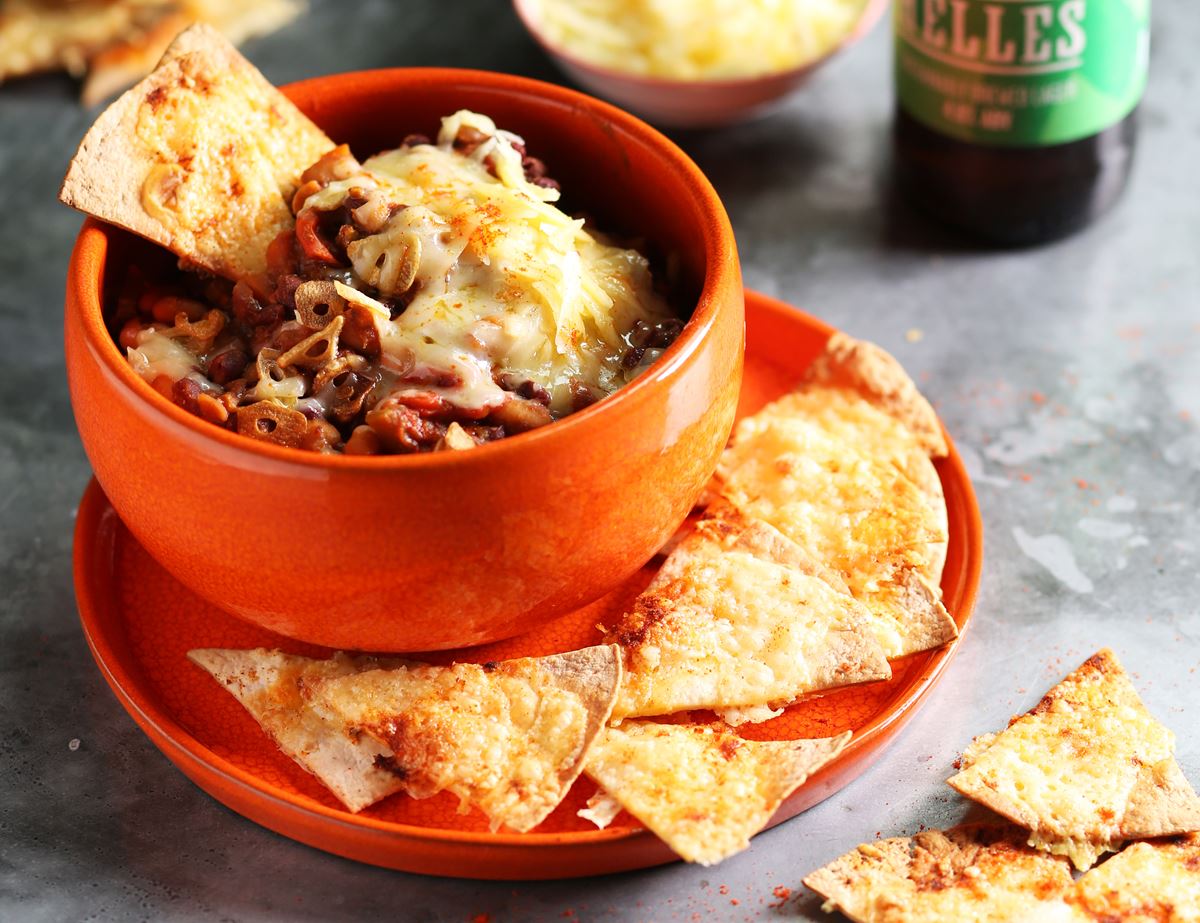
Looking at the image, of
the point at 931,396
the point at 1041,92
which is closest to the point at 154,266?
the point at 931,396

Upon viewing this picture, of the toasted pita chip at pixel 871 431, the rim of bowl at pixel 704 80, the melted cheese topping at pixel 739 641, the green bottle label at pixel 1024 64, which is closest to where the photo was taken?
the melted cheese topping at pixel 739 641

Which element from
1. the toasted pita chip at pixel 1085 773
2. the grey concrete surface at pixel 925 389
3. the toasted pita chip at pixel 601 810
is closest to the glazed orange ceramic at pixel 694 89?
the grey concrete surface at pixel 925 389

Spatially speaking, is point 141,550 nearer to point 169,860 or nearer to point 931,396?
point 169,860

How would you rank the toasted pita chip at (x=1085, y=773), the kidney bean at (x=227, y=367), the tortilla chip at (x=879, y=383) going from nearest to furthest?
the toasted pita chip at (x=1085, y=773) < the kidney bean at (x=227, y=367) < the tortilla chip at (x=879, y=383)

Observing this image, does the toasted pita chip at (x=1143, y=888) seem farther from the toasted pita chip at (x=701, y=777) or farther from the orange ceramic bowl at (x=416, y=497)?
the orange ceramic bowl at (x=416, y=497)

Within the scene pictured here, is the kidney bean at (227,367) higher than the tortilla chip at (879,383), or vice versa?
the kidney bean at (227,367)

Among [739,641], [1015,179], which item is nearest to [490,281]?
[739,641]
